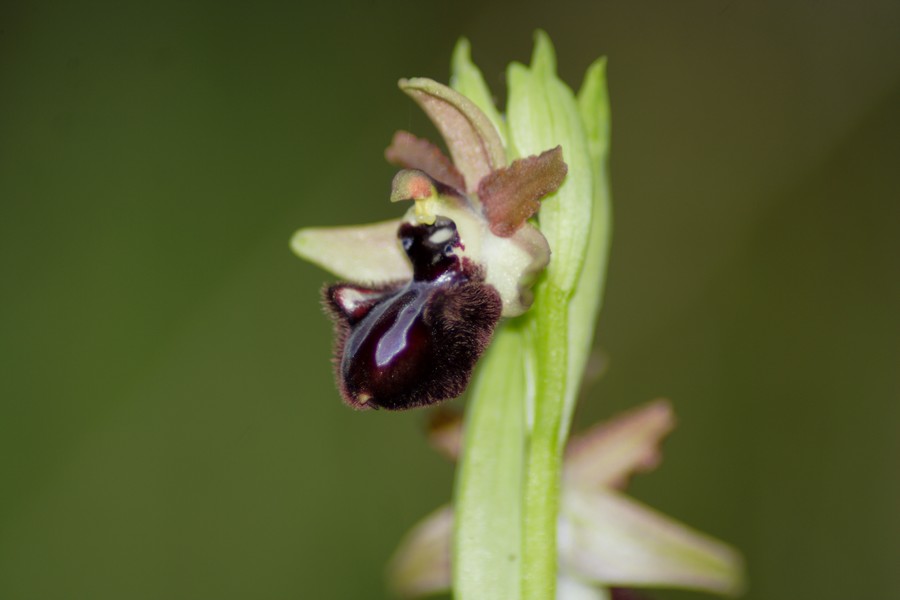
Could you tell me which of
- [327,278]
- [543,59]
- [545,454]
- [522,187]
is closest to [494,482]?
[545,454]

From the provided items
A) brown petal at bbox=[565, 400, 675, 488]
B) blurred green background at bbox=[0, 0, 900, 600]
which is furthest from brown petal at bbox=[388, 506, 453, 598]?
blurred green background at bbox=[0, 0, 900, 600]

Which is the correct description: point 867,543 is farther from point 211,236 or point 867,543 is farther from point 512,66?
point 512,66

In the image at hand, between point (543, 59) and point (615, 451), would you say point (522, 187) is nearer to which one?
point (543, 59)

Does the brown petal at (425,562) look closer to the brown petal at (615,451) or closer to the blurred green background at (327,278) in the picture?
the brown petal at (615,451)

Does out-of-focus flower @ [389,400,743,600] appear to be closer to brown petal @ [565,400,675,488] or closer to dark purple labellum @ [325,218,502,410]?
brown petal @ [565,400,675,488]

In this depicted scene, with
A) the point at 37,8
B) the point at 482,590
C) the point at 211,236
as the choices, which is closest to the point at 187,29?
the point at 37,8
